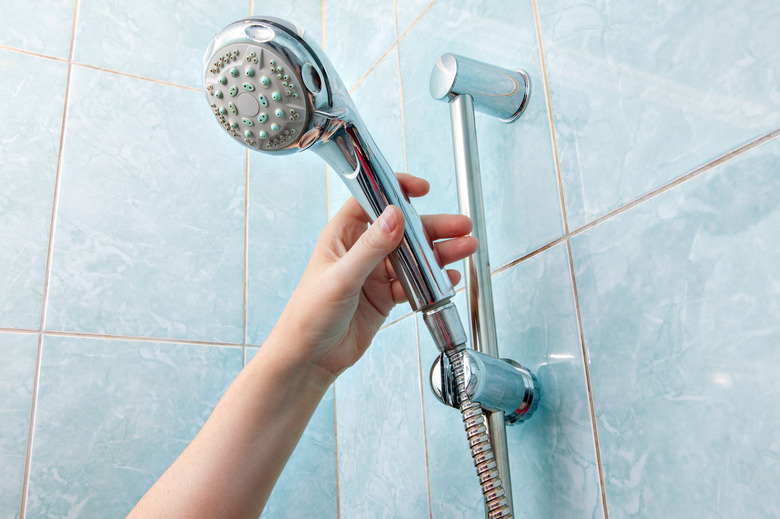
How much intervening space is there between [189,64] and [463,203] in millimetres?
609

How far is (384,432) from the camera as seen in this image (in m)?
0.81

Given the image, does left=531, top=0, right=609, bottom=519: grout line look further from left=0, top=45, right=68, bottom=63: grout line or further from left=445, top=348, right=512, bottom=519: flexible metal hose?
left=0, top=45, right=68, bottom=63: grout line

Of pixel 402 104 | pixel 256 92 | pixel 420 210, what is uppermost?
pixel 402 104

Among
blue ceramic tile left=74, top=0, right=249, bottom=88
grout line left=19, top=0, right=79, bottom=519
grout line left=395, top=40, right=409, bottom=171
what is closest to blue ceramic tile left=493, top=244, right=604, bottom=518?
grout line left=395, top=40, right=409, bottom=171

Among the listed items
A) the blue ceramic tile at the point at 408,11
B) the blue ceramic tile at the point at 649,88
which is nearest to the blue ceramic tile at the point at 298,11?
the blue ceramic tile at the point at 408,11

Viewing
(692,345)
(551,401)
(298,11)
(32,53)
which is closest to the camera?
(692,345)

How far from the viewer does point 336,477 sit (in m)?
0.93

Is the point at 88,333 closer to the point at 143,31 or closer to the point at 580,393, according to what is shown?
the point at 143,31

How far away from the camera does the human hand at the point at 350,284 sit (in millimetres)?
483

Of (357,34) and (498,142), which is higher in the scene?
(357,34)

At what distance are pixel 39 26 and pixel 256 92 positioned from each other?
0.65 m

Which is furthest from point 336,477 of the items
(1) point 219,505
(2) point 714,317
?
(2) point 714,317

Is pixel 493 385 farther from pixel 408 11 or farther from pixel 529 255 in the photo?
pixel 408 11

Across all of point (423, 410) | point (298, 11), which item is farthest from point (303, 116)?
point (298, 11)
